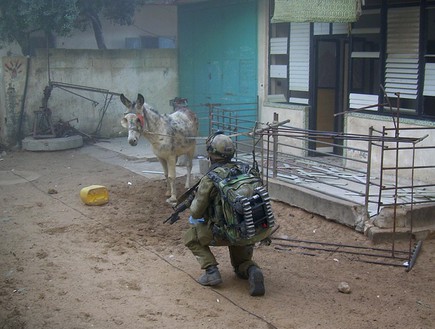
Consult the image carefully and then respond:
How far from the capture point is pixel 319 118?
12.7 meters

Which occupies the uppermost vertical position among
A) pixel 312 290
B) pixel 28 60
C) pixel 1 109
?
pixel 28 60

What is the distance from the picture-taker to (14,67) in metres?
15.8

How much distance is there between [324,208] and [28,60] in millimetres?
10093

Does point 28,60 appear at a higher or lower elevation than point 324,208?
higher

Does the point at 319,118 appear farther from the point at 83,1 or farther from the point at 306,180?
the point at 83,1

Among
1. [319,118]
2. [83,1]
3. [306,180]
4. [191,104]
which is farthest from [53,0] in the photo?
[306,180]

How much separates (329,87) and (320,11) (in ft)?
9.94

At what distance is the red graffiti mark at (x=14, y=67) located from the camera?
15.7 metres

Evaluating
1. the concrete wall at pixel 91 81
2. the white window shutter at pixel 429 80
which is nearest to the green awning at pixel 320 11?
the white window shutter at pixel 429 80

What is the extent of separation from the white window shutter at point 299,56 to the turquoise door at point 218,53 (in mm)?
1448

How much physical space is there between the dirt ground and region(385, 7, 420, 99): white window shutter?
2.94m

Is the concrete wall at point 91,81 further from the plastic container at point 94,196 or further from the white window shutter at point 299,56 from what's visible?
the plastic container at point 94,196

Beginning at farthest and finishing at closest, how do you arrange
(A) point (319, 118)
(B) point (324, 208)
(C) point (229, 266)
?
(A) point (319, 118)
(B) point (324, 208)
(C) point (229, 266)

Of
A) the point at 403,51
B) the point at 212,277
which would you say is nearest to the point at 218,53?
the point at 403,51
